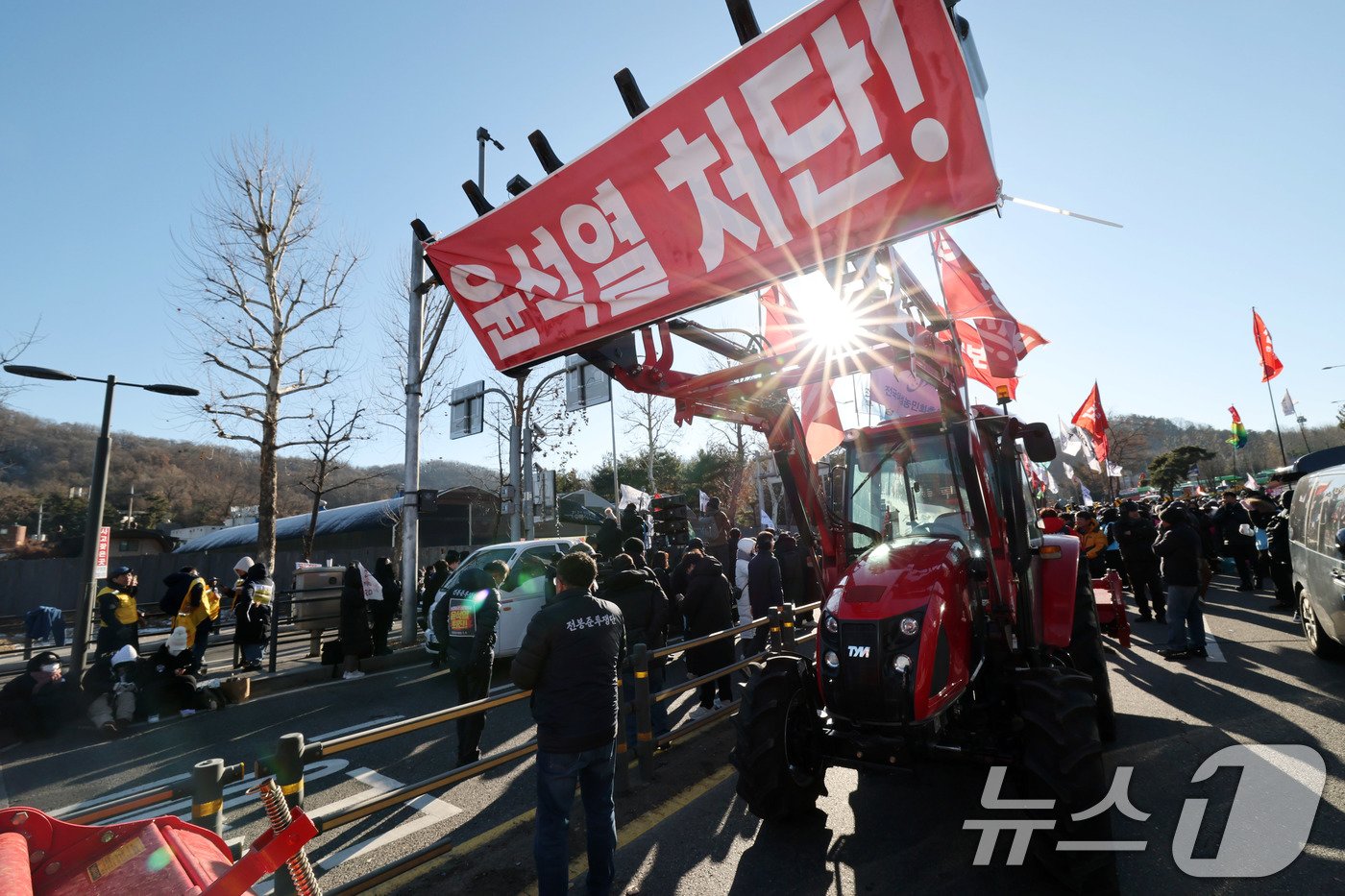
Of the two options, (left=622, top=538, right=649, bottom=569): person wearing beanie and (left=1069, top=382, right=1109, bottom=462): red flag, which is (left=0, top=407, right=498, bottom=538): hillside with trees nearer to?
(left=1069, top=382, right=1109, bottom=462): red flag

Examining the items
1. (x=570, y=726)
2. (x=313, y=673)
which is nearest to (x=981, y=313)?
(x=570, y=726)

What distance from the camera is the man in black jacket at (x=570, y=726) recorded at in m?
3.58

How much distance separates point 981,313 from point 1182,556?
4.12 m

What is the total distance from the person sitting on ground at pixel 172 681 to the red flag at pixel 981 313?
11.6 m

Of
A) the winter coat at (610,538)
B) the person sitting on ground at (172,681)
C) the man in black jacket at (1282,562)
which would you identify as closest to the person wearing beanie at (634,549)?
the winter coat at (610,538)

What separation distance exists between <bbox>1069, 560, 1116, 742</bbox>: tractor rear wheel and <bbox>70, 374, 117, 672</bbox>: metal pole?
42.4 feet

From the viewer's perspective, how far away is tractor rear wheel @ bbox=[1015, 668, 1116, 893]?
3.49 metres

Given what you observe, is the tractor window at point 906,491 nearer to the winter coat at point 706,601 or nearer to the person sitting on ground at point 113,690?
the winter coat at point 706,601

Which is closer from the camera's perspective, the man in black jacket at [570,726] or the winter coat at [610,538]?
the man in black jacket at [570,726]

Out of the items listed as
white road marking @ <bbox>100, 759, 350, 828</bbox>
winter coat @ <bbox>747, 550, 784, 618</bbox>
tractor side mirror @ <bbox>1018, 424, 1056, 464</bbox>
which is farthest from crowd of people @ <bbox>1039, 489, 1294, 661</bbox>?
white road marking @ <bbox>100, 759, 350, 828</bbox>

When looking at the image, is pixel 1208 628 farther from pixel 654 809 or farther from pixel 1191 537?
pixel 654 809

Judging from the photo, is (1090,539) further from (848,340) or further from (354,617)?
Answer: (354,617)

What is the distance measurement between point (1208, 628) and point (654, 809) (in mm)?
10450

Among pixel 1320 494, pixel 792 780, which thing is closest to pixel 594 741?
pixel 792 780
